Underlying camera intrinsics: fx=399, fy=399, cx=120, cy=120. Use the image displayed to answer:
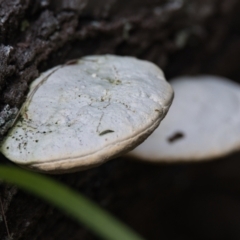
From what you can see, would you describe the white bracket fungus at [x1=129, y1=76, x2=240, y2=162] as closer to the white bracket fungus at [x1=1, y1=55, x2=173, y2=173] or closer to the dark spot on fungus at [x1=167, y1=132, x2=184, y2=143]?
the dark spot on fungus at [x1=167, y1=132, x2=184, y2=143]

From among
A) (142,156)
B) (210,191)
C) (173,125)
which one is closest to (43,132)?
(142,156)

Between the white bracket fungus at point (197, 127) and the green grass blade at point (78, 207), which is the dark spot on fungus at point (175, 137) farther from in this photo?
the green grass blade at point (78, 207)

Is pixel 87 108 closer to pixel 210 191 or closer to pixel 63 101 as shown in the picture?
pixel 63 101

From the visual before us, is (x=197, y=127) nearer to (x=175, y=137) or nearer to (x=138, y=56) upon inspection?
(x=175, y=137)

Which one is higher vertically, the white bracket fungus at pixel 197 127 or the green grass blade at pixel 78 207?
the green grass blade at pixel 78 207

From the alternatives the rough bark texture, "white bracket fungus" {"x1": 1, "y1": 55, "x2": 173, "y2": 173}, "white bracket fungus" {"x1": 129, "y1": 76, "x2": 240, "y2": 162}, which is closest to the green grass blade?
"white bracket fungus" {"x1": 1, "y1": 55, "x2": 173, "y2": 173}

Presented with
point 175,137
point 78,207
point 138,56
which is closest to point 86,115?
point 78,207

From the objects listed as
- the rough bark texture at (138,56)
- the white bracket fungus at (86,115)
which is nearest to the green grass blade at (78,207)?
the white bracket fungus at (86,115)
